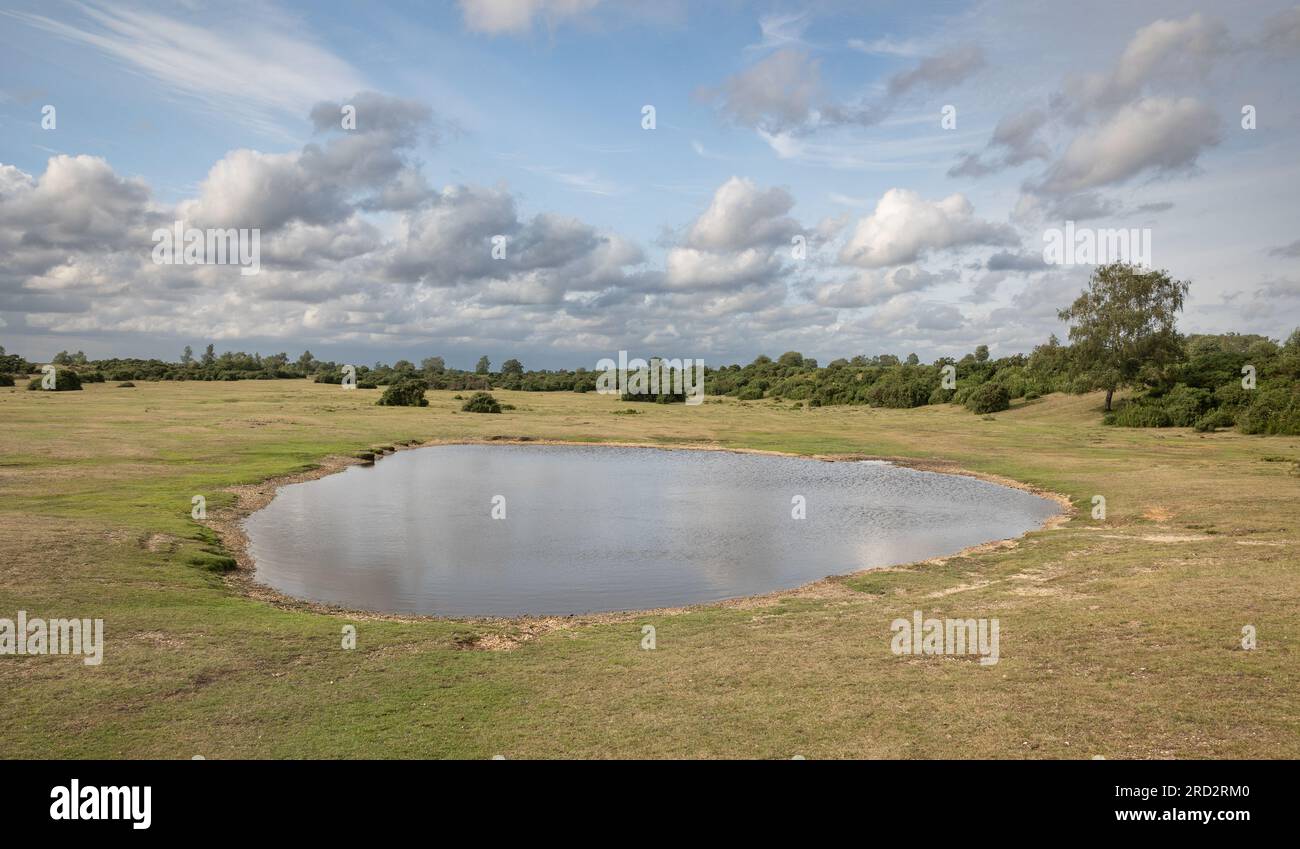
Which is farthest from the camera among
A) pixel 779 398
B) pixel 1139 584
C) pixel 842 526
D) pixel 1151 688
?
pixel 779 398

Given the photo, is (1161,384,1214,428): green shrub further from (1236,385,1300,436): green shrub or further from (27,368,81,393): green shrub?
(27,368,81,393): green shrub

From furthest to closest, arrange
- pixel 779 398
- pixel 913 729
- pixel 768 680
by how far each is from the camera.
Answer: pixel 779 398
pixel 768 680
pixel 913 729

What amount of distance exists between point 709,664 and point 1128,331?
77.9 meters

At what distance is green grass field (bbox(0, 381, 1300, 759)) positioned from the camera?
34.8 feet

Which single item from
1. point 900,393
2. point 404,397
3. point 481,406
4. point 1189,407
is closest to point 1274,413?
point 1189,407

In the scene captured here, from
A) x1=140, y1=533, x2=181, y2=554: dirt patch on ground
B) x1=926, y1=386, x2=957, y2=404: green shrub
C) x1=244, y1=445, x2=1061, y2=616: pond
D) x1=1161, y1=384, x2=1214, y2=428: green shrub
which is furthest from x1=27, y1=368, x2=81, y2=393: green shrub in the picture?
x1=1161, y1=384, x2=1214, y2=428: green shrub

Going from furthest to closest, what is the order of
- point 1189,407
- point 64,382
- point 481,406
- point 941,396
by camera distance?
point 941,396 < point 64,382 < point 481,406 < point 1189,407

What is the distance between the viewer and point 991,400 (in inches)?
3588

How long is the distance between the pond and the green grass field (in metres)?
2.38

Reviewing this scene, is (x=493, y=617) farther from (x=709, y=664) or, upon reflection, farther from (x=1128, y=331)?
(x=1128, y=331)
